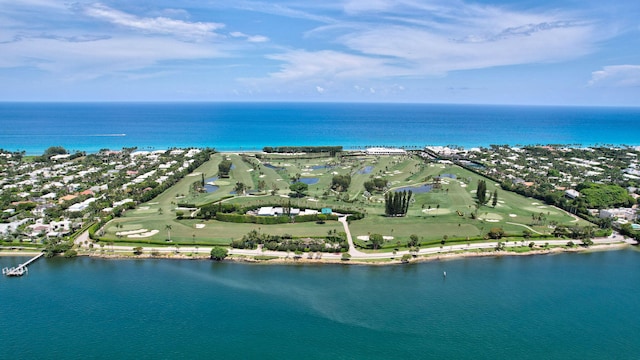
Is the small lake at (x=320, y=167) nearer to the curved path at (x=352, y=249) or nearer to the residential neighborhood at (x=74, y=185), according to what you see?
the residential neighborhood at (x=74, y=185)

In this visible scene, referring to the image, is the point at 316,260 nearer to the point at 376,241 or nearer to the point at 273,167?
the point at 376,241

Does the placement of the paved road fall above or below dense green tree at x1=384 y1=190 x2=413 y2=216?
below

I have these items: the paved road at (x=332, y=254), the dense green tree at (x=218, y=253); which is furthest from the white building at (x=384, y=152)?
the dense green tree at (x=218, y=253)

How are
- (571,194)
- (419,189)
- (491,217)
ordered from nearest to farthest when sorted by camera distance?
(491,217) → (571,194) → (419,189)

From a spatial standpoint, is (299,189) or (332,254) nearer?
(332,254)

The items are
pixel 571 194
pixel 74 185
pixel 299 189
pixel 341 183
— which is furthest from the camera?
pixel 74 185

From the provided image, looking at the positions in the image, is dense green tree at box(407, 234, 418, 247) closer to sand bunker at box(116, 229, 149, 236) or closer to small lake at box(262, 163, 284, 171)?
sand bunker at box(116, 229, 149, 236)

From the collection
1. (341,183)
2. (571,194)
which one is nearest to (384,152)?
(341,183)

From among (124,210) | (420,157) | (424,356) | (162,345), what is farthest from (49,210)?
(420,157)

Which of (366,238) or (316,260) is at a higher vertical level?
(366,238)

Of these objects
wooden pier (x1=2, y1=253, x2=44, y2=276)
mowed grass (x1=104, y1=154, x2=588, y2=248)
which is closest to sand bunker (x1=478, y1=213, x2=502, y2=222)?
mowed grass (x1=104, y1=154, x2=588, y2=248)
